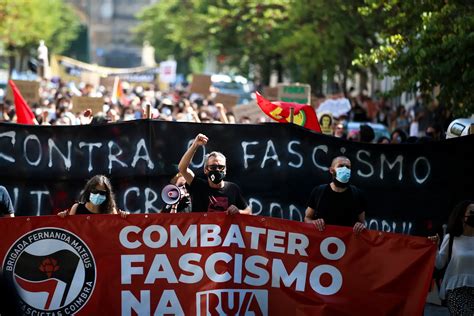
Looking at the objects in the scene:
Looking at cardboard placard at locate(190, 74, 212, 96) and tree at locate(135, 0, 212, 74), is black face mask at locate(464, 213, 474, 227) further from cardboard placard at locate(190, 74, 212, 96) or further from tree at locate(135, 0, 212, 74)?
tree at locate(135, 0, 212, 74)

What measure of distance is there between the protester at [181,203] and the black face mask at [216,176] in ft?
1.52

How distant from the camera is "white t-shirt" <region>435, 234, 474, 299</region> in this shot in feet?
29.3

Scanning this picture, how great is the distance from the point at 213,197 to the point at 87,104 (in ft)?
33.5

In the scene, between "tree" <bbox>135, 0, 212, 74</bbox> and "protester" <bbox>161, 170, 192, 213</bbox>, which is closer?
"protester" <bbox>161, 170, 192, 213</bbox>

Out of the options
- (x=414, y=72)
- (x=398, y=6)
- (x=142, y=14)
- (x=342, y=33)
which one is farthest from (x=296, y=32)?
(x=142, y=14)

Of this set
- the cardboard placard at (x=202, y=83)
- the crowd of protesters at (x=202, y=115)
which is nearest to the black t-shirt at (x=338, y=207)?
the crowd of protesters at (x=202, y=115)

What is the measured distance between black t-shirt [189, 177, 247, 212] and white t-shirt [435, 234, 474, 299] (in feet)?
5.08

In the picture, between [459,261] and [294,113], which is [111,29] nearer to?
[294,113]

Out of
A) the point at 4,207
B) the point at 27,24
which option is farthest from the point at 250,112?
the point at 27,24

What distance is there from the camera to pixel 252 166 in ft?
36.1

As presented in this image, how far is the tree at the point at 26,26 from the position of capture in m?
54.3

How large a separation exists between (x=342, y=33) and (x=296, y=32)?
196 inches

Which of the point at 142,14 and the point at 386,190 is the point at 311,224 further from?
the point at 142,14

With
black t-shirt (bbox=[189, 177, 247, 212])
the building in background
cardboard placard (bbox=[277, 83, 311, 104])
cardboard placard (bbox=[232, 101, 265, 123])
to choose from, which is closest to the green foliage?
cardboard placard (bbox=[232, 101, 265, 123])
